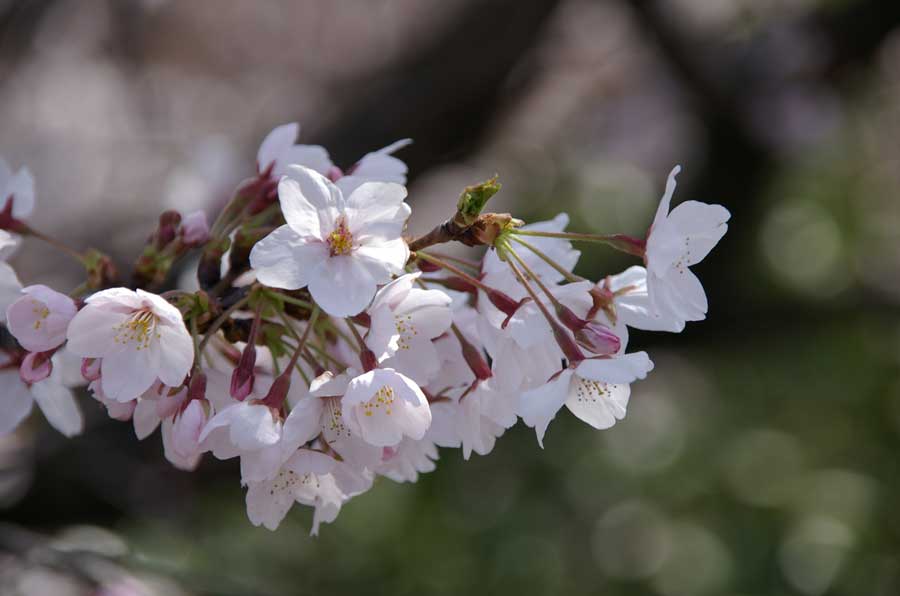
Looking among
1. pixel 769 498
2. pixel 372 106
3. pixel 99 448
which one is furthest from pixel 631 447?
pixel 99 448

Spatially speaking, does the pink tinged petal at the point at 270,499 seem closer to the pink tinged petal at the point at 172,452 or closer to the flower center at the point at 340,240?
the pink tinged petal at the point at 172,452

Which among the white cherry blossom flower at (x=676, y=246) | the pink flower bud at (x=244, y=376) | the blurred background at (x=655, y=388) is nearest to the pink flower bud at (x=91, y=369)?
the pink flower bud at (x=244, y=376)

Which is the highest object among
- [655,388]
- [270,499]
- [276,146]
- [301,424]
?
[276,146]

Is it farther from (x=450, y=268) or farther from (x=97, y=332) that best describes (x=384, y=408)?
(x=97, y=332)

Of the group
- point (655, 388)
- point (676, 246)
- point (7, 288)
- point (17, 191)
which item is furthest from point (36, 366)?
point (655, 388)

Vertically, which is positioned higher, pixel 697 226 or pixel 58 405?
pixel 697 226

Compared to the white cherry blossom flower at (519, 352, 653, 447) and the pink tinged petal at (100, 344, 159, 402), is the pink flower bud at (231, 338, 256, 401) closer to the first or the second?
the pink tinged petal at (100, 344, 159, 402)

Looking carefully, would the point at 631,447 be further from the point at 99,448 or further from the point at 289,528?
the point at 99,448
